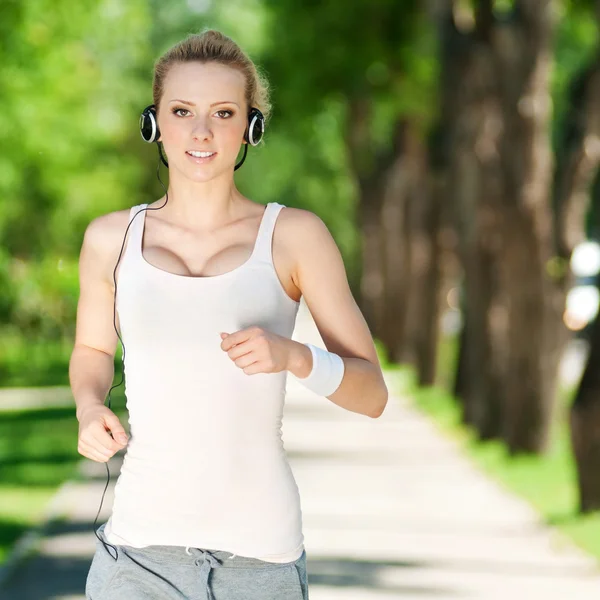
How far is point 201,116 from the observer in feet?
12.4

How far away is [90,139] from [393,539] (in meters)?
33.0

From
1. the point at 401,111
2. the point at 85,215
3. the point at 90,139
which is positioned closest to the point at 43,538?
the point at 401,111

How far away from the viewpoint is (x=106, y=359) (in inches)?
155

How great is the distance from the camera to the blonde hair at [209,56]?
150 inches

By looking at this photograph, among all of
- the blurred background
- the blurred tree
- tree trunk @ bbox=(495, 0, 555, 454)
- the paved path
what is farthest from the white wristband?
the blurred tree

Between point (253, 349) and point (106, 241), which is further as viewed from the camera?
point (106, 241)

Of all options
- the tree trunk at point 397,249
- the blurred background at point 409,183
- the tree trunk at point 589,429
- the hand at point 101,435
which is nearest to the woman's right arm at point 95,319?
the hand at point 101,435

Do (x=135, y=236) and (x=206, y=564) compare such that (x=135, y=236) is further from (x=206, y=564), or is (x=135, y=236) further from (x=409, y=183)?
(x=409, y=183)

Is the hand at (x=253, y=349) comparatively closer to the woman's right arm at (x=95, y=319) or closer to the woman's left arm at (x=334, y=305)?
the woman's left arm at (x=334, y=305)

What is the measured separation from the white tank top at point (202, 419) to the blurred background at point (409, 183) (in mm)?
1061

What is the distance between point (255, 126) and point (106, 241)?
426mm

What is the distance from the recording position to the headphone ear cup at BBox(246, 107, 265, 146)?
3.88 m

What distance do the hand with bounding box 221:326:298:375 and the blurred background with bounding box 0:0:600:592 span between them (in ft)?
4.39

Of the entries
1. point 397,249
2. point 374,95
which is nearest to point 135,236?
point 374,95
